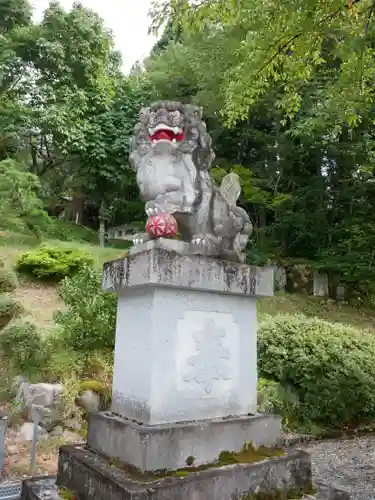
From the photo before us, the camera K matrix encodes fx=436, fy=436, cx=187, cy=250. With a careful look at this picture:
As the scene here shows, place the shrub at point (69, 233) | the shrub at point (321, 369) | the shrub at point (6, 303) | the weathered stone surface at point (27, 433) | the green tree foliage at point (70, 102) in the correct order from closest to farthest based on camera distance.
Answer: the weathered stone surface at point (27, 433), the shrub at point (321, 369), the shrub at point (6, 303), the green tree foliage at point (70, 102), the shrub at point (69, 233)

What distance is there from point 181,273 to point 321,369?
4.54 meters

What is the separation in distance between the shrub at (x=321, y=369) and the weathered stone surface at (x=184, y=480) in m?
3.72

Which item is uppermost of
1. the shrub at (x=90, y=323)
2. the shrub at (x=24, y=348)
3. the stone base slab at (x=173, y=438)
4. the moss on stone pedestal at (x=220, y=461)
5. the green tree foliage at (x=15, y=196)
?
the green tree foliage at (x=15, y=196)

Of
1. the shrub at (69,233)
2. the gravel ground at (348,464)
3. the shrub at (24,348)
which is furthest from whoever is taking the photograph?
the shrub at (69,233)

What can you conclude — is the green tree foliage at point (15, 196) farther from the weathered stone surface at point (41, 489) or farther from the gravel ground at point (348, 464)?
the gravel ground at point (348, 464)

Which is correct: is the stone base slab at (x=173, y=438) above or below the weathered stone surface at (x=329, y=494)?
above

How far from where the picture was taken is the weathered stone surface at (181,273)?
2.49m

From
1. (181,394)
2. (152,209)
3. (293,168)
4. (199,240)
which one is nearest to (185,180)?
(152,209)

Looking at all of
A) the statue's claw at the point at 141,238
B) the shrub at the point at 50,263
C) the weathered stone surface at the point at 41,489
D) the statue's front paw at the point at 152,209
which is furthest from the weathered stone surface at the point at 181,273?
the shrub at the point at 50,263

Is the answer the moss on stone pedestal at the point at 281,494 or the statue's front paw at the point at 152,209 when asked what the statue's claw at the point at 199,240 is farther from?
the moss on stone pedestal at the point at 281,494

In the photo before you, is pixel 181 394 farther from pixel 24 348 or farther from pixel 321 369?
pixel 321 369

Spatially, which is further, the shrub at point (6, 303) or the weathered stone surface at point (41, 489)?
the shrub at point (6, 303)

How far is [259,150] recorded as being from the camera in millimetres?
16484

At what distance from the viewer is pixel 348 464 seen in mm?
4934
